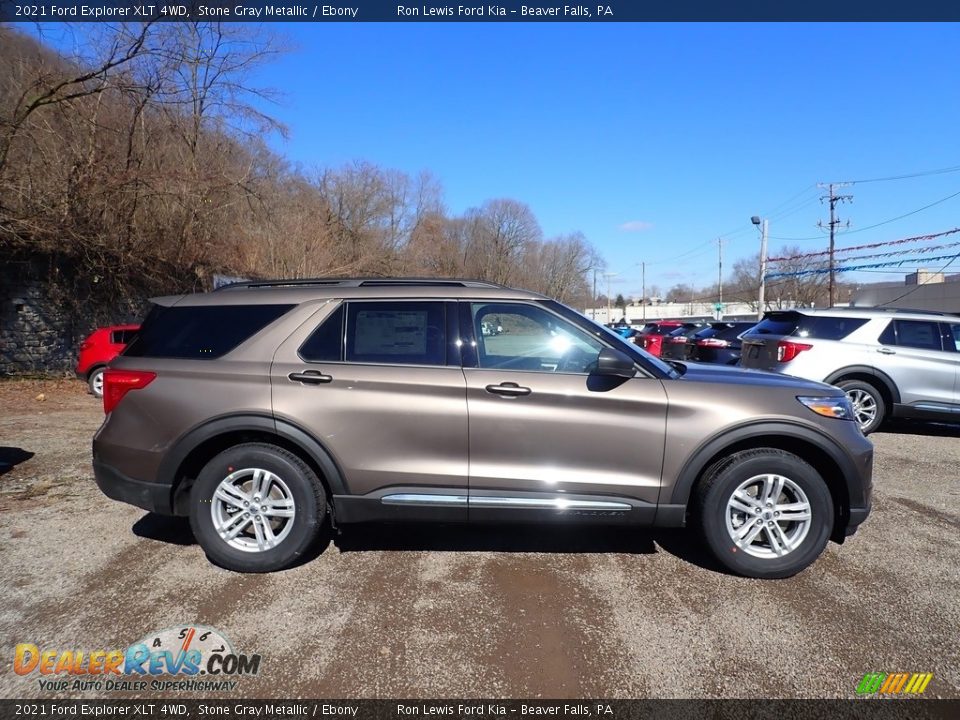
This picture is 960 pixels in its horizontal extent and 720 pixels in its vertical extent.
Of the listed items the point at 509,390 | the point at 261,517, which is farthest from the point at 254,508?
the point at 509,390

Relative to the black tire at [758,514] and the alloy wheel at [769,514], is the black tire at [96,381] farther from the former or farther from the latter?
the alloy wheel at [769,514]

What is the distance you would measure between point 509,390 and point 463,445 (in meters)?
0.44

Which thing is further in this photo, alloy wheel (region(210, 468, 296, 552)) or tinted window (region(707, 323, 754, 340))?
tinted window (region(707, 323, 754, 340))

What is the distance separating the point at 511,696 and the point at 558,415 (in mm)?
1520

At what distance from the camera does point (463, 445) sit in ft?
11.1

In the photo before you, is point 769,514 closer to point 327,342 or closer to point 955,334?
point 327,342

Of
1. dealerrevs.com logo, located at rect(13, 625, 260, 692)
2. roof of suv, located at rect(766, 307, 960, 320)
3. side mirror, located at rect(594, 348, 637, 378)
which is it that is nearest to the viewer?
dealerrevs.com logo, located at rect(13, 625, 260, 692)

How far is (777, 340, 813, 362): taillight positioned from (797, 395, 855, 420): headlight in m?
4.47

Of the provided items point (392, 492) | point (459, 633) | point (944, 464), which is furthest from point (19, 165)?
point (944, 464)

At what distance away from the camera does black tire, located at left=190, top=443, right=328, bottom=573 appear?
136 inches

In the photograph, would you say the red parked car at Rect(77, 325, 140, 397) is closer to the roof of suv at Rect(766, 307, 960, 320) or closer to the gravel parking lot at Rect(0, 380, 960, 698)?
the gravel parking lot at Rect(0, 380, 960, 698)

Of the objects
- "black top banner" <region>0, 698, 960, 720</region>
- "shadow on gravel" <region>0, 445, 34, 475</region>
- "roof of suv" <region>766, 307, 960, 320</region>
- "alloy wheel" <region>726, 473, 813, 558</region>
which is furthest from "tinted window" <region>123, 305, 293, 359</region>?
"roof of suv" <region>766, 307, 960, 320</region>

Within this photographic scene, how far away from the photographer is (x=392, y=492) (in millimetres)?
3418

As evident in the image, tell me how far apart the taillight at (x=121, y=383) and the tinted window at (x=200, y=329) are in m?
0.16
